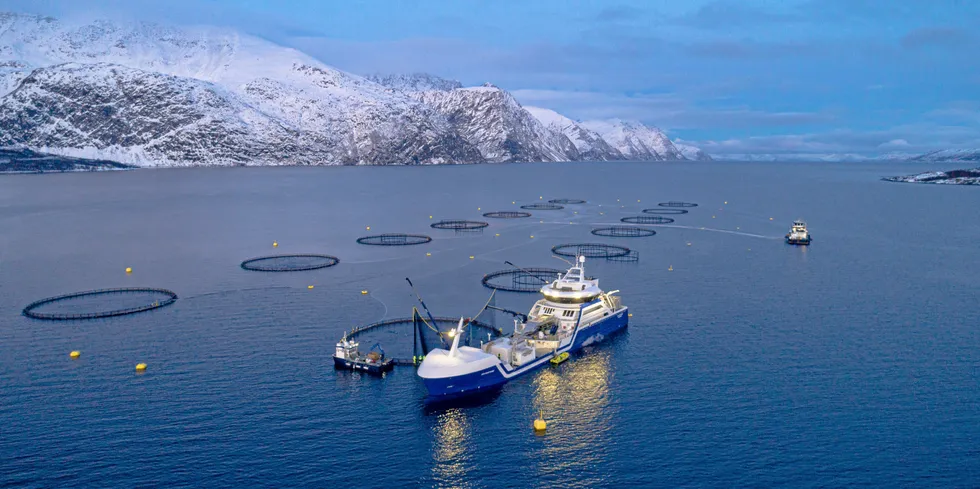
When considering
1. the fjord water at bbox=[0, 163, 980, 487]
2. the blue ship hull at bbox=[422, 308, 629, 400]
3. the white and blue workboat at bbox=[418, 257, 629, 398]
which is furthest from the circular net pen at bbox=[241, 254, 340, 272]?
the blue ship hull at bbox=[422, 308, 629, 400]

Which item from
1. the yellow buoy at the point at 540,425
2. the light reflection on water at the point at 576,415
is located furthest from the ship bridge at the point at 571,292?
the yellow buoy at the point at 540,425

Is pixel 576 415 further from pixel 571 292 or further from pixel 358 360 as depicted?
pixel 571 292

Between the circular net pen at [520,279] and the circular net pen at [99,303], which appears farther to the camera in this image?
the circular net pen at [520,279]

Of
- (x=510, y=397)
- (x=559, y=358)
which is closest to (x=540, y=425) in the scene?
(x=510, y=397)

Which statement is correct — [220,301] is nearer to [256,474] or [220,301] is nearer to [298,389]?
[298,389]

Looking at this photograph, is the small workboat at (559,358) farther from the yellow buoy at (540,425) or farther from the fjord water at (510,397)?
the yellow buoy at (540,425)
